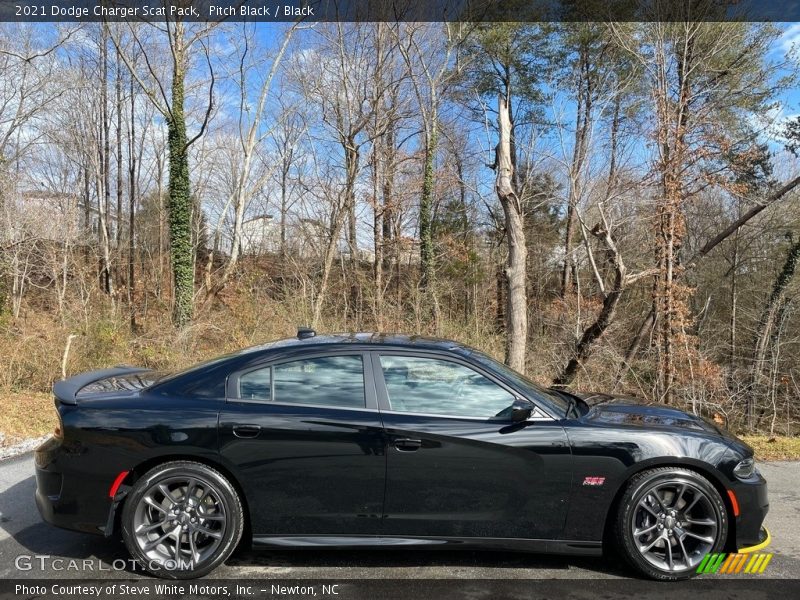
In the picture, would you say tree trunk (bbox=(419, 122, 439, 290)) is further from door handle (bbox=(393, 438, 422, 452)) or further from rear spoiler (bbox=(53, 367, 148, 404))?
door handle (bbox=(393, 438, 422, 452))

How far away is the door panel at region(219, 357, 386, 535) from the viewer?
329 cm

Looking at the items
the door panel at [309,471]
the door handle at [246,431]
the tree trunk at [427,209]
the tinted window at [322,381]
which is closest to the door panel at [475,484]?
the door panel at [309,471]

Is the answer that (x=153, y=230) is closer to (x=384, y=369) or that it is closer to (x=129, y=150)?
(x=129, y=150)

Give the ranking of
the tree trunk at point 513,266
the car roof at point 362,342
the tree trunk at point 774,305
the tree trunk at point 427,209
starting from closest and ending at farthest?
the car roof at point 362,342, the tree trunk at point 513,266, the tree trunk at point 774,305, the tree trunk at point 427,209

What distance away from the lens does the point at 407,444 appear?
3.30 m

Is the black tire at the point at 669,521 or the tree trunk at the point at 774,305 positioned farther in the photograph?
the tree trunk at the point at 774,305

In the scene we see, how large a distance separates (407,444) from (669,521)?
167 centimetres

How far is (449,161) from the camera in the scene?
83.8 ft

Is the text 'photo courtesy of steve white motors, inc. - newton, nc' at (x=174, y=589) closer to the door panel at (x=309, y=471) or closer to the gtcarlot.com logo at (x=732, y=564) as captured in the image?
the door panel at (x=309, y=471)

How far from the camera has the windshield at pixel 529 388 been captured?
355cm

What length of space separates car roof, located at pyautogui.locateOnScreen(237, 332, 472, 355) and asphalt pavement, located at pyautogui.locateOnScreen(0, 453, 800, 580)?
131cm

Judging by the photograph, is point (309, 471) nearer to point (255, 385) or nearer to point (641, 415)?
point (255, 385)

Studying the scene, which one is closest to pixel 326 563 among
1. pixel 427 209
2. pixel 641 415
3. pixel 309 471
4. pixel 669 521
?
pixel 309 471

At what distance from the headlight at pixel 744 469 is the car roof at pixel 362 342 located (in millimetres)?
1815
